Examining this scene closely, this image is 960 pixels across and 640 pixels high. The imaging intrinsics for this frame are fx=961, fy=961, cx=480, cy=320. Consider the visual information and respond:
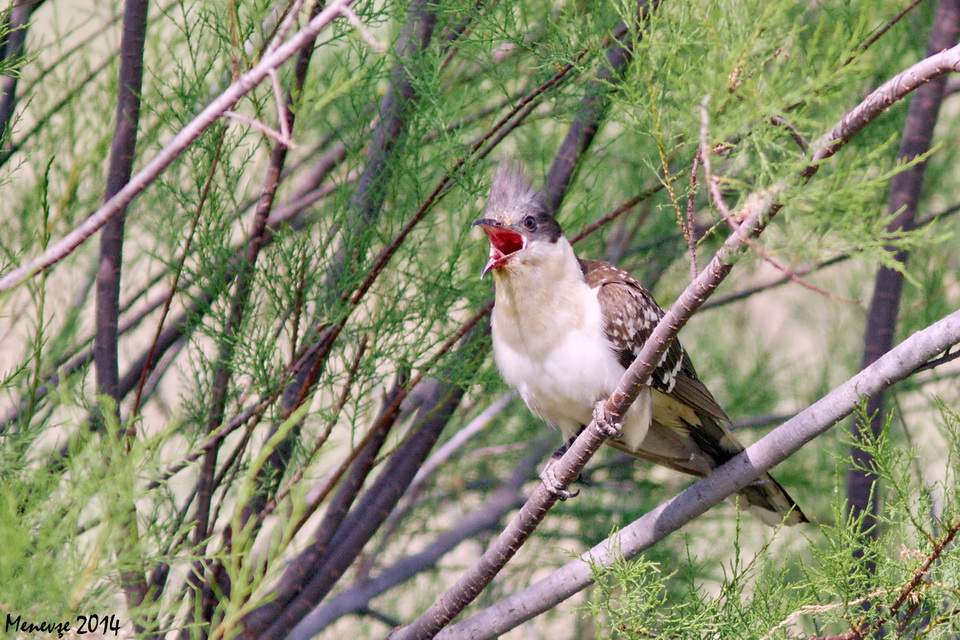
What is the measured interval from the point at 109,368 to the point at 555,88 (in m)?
1.46

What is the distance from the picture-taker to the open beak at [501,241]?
290 cm

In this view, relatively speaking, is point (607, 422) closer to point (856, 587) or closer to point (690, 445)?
point (856, 587)

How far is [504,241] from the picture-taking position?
3.04 metres

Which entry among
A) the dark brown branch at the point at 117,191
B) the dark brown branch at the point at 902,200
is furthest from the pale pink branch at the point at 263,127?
the dark brown branch at the point at 902,200

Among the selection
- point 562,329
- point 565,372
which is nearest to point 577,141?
point 562,329

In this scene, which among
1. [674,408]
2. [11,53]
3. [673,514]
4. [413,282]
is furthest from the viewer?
[674,408]

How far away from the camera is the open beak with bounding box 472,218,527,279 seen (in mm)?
2904

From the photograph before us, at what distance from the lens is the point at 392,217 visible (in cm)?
290

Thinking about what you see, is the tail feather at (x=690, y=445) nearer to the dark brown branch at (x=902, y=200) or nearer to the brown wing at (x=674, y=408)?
the brown wing at (x=674, y=408)

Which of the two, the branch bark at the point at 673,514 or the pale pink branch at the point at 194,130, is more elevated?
the pale pink branch at the point at 194,130

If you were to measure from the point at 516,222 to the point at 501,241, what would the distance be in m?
0.09

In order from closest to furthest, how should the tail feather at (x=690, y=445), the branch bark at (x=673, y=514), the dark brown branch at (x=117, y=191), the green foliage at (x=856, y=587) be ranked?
the green foliage at (x=856, y=587) → the branch bark at (x=673, y=514) → the dark brown branch at (x=117, y=191) → the tail feather at (x=690, y=445)

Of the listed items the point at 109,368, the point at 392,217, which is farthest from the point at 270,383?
the point at 392,217

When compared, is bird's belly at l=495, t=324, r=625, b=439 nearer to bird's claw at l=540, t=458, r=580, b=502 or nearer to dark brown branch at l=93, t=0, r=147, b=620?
bird's claw at l=540, t=458, r=580, b=502
